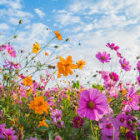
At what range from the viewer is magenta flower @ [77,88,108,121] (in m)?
0.94

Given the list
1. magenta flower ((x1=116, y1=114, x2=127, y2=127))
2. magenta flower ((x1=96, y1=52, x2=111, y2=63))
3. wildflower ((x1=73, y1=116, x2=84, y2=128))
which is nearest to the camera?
magenta flower ((x1=116, y1=114, x2=127, y2=127))

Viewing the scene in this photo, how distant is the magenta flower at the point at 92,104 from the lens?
0.94 meters

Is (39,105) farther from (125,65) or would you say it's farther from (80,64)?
(125,65)

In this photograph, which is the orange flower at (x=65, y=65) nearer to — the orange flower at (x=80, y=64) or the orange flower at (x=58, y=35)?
the orange flower at (x=80, y=64)

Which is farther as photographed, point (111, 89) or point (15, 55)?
point (15, 55)

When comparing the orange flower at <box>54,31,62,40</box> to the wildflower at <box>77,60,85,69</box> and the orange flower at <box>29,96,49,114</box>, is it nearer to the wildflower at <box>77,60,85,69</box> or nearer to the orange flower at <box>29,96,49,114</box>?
the wildflower at <box>77,60,85,69</box>

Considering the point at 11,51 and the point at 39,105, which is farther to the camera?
the point at 11,51

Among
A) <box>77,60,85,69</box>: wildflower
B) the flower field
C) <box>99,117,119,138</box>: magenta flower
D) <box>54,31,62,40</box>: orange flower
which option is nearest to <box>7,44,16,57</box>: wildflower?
the flower field

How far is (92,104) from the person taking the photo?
38.1 inches

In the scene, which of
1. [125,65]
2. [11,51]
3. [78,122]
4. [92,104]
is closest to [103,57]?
[125,65]

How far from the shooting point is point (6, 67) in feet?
6.57

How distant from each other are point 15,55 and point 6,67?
1.62ft

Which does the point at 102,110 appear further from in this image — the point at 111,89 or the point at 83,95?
the point at 111,89

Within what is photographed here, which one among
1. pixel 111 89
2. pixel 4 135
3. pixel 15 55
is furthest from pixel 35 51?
pixel 4 135
